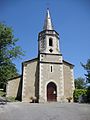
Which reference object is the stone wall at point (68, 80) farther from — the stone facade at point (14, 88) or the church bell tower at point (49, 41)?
the stone facade at point (14, 88)

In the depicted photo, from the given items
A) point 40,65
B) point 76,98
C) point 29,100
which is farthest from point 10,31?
point 76,98

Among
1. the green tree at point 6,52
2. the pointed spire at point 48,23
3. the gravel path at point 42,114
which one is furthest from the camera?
the pointed spire at point 48,23

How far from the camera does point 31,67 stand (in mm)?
29406

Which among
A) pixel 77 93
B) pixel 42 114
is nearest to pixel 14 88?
pixel 77 93

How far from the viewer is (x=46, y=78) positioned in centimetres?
2820

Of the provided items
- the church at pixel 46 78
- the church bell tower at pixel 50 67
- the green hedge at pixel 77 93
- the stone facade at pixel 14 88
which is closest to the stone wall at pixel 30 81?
the church at pixel 46 78

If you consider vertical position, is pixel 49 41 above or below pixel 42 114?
above

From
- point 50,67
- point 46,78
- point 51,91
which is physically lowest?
point 51,91

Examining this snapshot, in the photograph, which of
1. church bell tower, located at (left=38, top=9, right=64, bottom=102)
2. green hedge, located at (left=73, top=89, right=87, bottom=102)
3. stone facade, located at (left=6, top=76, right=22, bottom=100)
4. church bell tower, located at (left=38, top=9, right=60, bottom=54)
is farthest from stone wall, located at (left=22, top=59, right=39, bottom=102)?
green hedge, located at (left=73, top=89, right=87, bottom=102)

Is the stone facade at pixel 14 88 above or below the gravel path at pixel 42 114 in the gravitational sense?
above

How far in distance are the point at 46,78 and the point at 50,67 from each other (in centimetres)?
184

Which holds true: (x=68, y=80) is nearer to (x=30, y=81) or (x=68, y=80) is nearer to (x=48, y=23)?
(x=30, y=81)

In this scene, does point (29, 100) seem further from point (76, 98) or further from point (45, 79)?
point (76, 98)

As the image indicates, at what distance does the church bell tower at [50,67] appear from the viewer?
27891 millimetres
